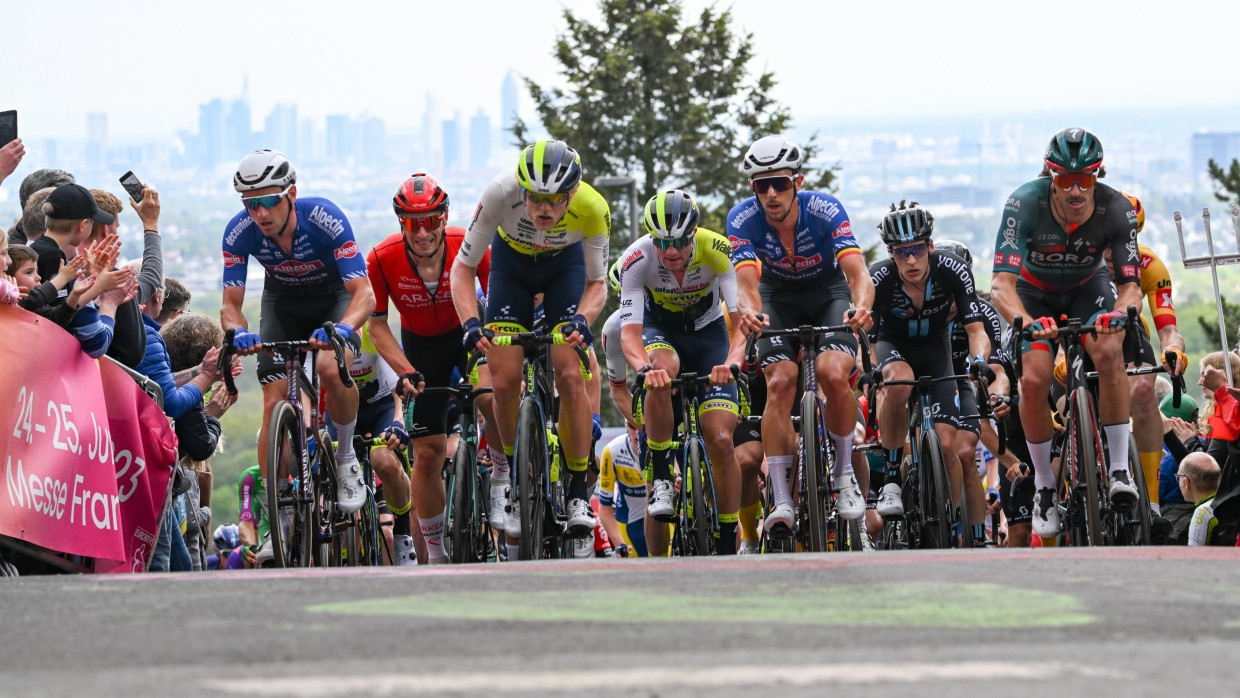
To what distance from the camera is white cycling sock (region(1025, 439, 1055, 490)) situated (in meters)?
9.93

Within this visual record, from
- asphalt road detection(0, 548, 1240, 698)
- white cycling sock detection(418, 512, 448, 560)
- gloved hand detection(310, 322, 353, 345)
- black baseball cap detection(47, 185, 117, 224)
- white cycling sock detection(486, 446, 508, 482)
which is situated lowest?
asphalt road detection(0, 548, 1240, 698)

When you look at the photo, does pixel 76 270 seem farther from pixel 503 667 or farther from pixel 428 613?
pixel 503 667

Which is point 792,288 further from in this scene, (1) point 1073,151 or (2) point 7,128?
(2) point 7,128

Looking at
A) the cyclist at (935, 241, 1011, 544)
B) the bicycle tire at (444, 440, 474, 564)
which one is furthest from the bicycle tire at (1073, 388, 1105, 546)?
the bicycle tire at (444, 440, 474, 564)

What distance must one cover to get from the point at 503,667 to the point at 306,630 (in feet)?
2.94

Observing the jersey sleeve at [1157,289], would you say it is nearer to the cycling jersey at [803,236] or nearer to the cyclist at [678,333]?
the cycling jersey at [803,236]

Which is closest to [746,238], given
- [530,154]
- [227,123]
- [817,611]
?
[530,154]

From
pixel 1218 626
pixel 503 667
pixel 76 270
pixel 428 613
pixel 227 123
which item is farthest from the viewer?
pixel 227 123

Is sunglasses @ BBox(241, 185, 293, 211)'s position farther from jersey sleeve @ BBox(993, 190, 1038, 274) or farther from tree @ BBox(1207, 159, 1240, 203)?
tree @ BBox(1207, 159, 1240, 203)

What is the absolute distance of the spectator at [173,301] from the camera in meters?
11.0

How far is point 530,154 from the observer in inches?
368

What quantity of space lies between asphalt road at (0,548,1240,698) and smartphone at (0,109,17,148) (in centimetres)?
333

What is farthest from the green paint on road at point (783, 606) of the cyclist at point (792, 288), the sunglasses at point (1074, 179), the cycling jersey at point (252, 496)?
the cycling jersey at point (252, 496)

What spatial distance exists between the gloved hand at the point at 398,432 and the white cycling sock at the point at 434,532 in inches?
21.2
